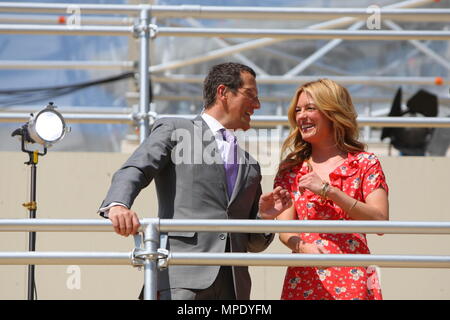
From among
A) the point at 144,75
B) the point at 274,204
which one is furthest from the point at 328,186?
the point at 144,75

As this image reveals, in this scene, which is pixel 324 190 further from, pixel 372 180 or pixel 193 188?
pixel 193 188

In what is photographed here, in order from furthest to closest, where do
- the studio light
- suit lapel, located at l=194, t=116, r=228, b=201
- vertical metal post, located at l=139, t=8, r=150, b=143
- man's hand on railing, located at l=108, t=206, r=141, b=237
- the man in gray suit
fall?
vertical metal post, located at l=139, t=8, r=150, b=143
the studio light
suit lapel, located at l=194, t=116, r=228, b=201
the man in gray suit
man's hand on railing, located at l=108, t=206, r=141, b=237

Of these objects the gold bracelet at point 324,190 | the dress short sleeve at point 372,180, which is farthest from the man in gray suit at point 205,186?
the dress short sleeve at point 372,180

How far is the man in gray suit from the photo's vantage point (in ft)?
11.0

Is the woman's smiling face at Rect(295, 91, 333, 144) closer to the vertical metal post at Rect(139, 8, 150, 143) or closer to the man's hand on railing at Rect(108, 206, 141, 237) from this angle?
the man's hand on railing at Rect(108, 206, 141, 237)

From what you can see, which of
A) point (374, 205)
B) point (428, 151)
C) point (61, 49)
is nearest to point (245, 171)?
point (374, 205)

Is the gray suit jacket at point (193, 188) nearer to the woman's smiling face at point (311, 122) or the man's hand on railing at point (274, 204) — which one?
the man's hand on railing at point (274, 204)

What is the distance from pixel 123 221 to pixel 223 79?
775 millimetres

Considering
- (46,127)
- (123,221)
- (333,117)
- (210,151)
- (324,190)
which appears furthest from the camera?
(46,127)

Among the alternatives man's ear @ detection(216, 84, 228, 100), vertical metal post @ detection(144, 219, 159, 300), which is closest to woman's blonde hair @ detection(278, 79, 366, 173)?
man's ear @ detection(216, 84, 228, 100)

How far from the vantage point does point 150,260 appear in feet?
10.5

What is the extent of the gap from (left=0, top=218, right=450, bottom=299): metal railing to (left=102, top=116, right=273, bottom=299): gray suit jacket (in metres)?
0.15

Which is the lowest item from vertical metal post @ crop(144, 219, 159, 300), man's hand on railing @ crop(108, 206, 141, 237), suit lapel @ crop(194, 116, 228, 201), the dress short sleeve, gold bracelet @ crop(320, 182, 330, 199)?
vertical metal post @ crop(144, 219, 159, 300)

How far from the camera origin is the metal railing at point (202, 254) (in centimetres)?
321
